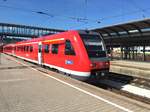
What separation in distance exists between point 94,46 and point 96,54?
0.50 metres

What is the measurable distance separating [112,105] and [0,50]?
296 ft

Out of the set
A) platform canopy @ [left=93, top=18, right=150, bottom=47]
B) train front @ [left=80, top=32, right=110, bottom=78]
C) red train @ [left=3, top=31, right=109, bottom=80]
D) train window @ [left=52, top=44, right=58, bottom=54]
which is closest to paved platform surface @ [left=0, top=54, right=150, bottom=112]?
red train @ [left=3, top=31, right=109, bottom=80]

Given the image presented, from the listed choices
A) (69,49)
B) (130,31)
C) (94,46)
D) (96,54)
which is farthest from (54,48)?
(130,31)

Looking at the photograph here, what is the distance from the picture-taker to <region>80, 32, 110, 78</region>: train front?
12023 mm

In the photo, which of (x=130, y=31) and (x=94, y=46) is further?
(x=130, y=31)

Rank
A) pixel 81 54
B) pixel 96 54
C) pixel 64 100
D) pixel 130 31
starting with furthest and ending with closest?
pixel 130 31
pixel 96 54
pixel 81 54
pixel 64 100

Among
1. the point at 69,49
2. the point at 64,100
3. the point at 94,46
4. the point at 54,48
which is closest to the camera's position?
the point at 64,100

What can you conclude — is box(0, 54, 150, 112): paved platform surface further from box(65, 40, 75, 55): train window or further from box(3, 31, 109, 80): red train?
box(65, 40, 75, 55): train window

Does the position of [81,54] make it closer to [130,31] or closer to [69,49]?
[69,49]

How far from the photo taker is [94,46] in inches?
498

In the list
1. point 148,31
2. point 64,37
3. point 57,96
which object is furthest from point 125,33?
point 57,96

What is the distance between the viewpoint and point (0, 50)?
92000mm

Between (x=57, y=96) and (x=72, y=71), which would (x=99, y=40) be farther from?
(x=57, y=96)

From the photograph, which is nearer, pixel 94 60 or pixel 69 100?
pixel 69 100
